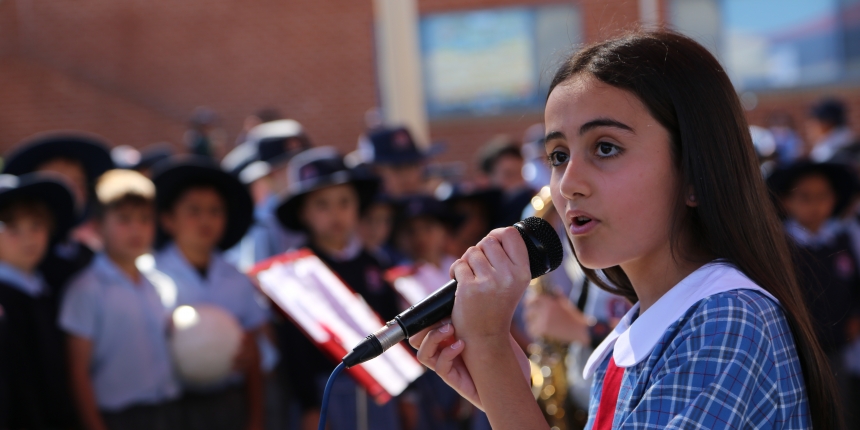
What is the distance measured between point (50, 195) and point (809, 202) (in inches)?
182

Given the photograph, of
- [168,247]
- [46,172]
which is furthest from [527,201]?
[46,172]

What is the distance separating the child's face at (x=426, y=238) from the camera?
222 inches

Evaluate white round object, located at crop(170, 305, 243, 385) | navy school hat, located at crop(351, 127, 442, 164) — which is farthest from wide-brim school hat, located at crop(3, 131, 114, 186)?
navy school hat, located at crop(351, 127, 442, 164)

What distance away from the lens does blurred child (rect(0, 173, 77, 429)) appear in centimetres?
375

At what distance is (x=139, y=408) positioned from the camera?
13.4 ft

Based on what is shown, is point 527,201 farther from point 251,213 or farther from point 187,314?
point 187,314

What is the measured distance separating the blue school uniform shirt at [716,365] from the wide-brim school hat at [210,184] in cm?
373

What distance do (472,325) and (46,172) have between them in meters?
4.10

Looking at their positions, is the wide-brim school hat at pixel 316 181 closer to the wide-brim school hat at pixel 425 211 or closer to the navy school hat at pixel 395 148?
the wide-brim school hat at pixel 425 211

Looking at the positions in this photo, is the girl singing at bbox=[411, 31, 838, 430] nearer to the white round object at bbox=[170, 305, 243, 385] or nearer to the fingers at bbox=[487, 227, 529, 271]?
the fingers at bbox=[487, 227, 529, 271]

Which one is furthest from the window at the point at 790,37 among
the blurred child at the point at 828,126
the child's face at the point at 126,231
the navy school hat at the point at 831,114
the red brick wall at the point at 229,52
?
the child's face at the point at 126,231

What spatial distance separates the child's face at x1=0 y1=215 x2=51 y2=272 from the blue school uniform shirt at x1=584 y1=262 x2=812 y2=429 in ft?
10.7

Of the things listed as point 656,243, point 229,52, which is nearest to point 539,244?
point 656,243

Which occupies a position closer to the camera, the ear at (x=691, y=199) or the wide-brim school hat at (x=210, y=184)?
the ear at (x=691, y=199)
